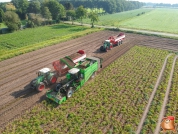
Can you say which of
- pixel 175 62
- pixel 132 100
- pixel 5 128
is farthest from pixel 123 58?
pixel 5 128

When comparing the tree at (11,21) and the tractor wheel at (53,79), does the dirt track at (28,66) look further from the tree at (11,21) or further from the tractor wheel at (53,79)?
the tree at (11,21)

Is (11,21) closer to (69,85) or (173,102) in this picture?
(69,85)

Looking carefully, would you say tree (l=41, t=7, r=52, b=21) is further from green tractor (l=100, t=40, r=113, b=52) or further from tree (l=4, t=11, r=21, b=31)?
green tractor (l=100, t=40, r=113, b=52)

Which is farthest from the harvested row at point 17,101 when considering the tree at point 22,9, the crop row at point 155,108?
the tree at point 22,9

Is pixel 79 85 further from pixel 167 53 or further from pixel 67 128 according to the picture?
pixel 167 53

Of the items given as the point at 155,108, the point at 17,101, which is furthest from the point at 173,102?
the point at 17,101

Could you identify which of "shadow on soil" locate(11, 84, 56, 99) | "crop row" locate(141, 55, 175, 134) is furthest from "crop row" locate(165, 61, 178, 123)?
"shadow on soil" locate(11, 84, 56, 99)
